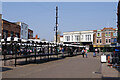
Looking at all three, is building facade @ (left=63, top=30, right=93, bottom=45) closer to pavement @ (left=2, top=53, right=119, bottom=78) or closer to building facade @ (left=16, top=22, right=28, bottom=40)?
building facade @ (left=16, top=22, right=28, bottom=40)

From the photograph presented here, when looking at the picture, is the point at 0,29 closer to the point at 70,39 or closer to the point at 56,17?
the point at 56,17

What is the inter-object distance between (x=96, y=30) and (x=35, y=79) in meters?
65.6

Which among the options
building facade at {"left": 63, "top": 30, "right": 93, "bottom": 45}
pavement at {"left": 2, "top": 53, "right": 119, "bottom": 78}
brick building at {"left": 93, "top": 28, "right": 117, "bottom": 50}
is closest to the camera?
pavement at {"left": 2, "top": 53, "right": 119, "bottom": 78}

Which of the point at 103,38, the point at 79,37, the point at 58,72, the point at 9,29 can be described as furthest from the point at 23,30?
the point at 58,72

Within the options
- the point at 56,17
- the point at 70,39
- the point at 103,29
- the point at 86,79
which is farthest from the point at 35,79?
the point at 70,39

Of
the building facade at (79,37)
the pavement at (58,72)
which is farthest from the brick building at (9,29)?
the building facade at (79,37)

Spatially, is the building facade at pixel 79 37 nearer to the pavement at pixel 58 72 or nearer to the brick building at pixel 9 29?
the brick building at pixel 9 29

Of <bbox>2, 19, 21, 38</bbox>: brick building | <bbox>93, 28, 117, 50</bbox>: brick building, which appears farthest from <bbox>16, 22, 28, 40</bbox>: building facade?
<bbox>93, 28, 117, 50</bbox>: brick building

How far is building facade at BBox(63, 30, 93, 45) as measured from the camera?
7412 cm

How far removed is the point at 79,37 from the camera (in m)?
77.9

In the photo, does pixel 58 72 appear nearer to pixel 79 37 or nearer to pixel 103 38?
pixel 103 38

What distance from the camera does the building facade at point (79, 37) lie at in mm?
74125

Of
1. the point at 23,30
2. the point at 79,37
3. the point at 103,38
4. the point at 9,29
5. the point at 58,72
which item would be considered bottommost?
the point at 58,72

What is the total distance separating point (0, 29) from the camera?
1462 inches
